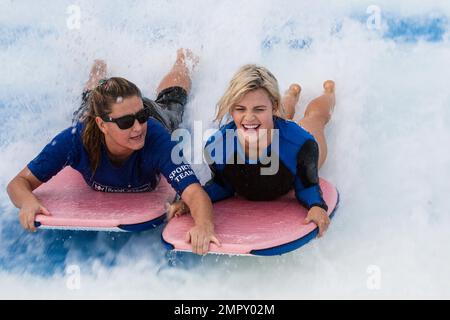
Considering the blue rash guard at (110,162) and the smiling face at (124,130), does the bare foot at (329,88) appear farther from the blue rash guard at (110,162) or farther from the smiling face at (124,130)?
the smiling face at (124,130)

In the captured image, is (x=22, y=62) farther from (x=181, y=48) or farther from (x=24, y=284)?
(x=24, y=284)

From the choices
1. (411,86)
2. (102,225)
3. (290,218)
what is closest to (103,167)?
(102,225)

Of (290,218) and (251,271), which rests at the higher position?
(290,218)

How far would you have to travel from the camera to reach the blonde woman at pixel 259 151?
2.71 metres

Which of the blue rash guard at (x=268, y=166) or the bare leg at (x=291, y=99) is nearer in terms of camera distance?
the blue rash guard at (x=268, y=166)

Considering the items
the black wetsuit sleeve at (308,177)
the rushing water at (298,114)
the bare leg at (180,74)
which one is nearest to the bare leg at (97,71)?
the rushing water at (298,114)

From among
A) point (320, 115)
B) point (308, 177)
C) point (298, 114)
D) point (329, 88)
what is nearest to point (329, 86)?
point (329, 88)

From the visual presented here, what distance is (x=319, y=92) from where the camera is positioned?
431cm

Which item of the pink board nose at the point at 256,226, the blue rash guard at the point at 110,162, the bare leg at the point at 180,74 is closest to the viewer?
the pink board nose at the point at 256,226

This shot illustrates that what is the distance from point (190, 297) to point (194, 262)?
221 millimetres

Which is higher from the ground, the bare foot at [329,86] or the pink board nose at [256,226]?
the bare foot at [329,86]

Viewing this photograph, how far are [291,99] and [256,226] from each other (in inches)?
57.8

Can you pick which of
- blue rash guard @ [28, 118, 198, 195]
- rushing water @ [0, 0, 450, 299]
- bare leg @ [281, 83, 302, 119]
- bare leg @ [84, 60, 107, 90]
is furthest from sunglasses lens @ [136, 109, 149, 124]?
bare leg @ [84, 60, 107, 90]

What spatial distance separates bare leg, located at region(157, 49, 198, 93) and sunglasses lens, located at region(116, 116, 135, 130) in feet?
4.61
